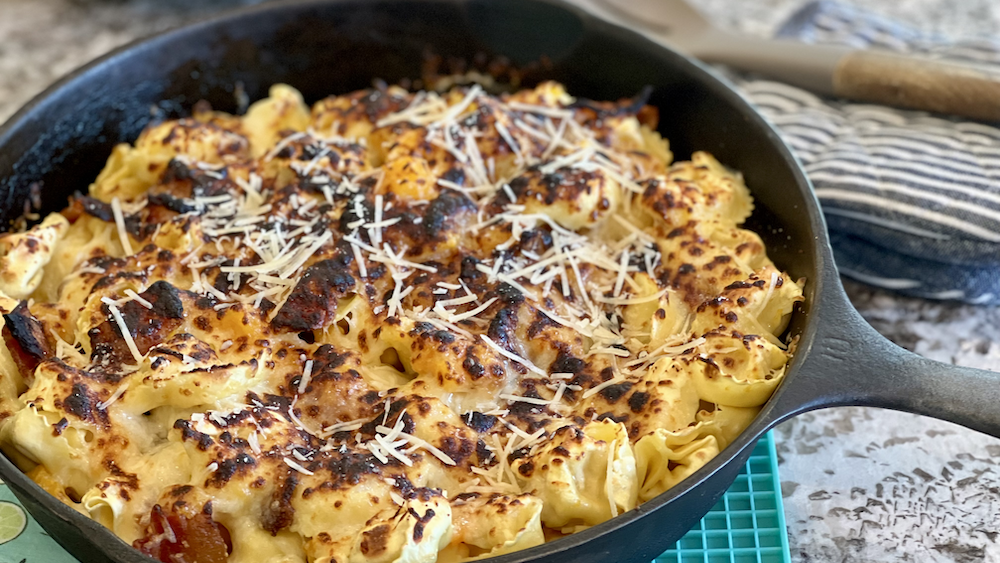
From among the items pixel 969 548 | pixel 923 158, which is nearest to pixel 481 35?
pixel 923 158

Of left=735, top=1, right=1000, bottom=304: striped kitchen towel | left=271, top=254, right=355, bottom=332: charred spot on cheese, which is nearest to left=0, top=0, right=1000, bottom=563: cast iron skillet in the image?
left=735, top=1, right=1000, bottom=304: striped kitchen towel

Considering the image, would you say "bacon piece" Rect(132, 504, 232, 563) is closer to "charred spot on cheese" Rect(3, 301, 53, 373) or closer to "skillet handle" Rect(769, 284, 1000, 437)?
"charred spot on cheese" Rect(3, 301, 53, 373)

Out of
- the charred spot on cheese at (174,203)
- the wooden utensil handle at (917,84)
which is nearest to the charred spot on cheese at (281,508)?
the charred spot on cheese at (174,203)

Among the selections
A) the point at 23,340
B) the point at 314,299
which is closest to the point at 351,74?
the point at 314,299

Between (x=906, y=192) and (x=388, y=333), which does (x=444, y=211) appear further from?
(x=906, y=192)

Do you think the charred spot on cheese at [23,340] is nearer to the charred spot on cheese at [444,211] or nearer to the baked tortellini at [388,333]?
the baked tortellini at [388,333]
